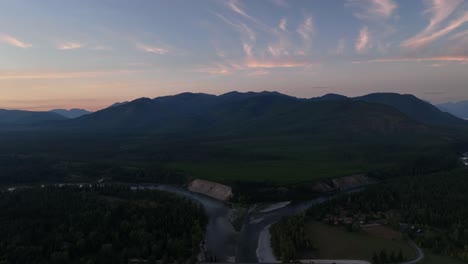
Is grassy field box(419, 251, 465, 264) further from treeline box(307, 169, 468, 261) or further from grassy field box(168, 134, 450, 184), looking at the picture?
grassy field box(168, 134, 450, 184)

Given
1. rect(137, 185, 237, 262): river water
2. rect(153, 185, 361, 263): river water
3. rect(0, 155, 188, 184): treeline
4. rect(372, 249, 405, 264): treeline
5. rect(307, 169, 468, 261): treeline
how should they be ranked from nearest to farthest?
rect(372, 249, 405, 264): treeline, rect(307, 169, 468, 261): treeline, rect(137, 185, 237, 262): river water, rect(153, 185, 361, 263): river water, rect(0, 155, 188, 184): treeline

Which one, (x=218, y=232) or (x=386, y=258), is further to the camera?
(x=218, y=232)

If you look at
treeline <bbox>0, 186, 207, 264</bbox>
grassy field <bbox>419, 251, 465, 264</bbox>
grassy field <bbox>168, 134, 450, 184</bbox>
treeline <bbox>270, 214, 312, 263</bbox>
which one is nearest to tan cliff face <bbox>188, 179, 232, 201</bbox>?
grassy field <bbox>168, 134, 450, 184</bbox>

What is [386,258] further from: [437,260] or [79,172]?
[79,172]

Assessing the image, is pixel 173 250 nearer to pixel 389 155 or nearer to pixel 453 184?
pixel 453 184

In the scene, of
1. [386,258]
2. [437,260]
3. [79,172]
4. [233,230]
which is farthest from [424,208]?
[79,172]

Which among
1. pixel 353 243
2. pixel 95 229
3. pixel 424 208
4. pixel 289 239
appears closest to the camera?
pixel 289 239

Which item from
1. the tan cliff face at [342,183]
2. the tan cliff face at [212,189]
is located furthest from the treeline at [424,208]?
the tan cliff face at [212,189]
